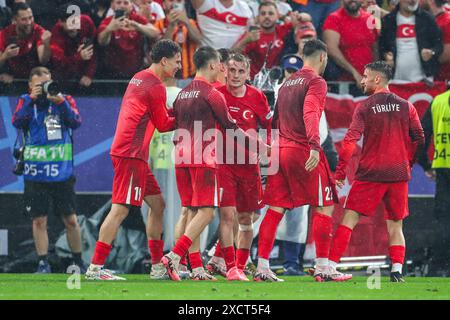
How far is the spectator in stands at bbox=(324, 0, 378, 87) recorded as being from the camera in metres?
15.0

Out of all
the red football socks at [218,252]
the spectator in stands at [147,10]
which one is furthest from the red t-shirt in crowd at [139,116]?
the spectator in stands at [147,10]

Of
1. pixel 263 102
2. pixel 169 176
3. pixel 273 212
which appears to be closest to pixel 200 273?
pixel 273 212

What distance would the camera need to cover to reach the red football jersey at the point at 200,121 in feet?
37.1

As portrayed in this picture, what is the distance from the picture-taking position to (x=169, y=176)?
1440 centimetres

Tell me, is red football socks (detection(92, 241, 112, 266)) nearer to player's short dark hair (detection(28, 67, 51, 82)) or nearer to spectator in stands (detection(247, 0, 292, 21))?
player's short dark hair (detection(28, 67, 51, 82))

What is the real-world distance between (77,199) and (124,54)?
1979mm

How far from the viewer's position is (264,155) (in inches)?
472

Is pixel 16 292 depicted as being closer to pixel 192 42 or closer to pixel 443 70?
pixel 192 42

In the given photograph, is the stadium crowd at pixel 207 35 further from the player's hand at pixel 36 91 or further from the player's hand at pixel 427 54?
the player's hand at pixel 36 91

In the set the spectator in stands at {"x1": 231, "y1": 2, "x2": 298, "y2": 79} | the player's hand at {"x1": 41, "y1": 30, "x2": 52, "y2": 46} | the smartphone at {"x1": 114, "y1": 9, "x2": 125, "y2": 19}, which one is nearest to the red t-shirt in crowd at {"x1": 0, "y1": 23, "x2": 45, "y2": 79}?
the player's hand at {"x1": 41, "y1": 30, "x2": 52, "y2": 46}

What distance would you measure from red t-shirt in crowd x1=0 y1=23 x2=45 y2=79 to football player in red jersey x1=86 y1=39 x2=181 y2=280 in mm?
3360

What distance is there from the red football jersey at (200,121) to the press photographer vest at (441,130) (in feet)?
12.0

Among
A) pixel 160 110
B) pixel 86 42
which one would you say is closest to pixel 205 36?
pixel 86 42

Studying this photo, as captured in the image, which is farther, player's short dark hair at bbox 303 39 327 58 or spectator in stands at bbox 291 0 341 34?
spectator in stands at bbox 291 0 341 34
